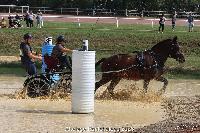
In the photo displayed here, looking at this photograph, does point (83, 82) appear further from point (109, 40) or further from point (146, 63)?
point (109, 40)

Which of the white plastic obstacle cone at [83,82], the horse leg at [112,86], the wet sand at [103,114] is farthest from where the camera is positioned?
the horse leg at [112,86]

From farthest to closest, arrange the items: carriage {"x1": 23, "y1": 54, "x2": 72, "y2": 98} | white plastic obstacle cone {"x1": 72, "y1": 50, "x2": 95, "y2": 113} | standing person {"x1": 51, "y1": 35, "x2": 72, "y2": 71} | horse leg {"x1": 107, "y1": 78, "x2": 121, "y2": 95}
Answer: horse leg {"x1": 107, "y1": 78, "x2": 121, "y2": 95}
standing person {"x1": 51, "y1": 35, "x2": 72, "y2": 71}
carriage {"x1": 23, "y1": 54, "x2": 72, "y2": 98}
white plastic obstacle cone {"x1": 72, "y1": 50, "x2": 95, "y2": 113}

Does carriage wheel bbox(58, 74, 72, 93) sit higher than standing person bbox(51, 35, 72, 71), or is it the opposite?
standing person bbox(51, 35, 72, 71)

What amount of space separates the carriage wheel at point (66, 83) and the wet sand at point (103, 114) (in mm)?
568

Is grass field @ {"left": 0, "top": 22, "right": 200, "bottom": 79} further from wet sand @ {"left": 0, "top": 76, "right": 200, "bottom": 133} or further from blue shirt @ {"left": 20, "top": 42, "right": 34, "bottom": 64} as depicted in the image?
wet sand @ {"left": 0, "top": 76, "right": 200, "bottom": 133}

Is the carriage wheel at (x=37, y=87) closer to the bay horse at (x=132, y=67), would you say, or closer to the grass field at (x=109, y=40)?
the bay horse at (x=132, y=67)

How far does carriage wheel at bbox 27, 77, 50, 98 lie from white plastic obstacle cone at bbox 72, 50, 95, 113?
307 cm

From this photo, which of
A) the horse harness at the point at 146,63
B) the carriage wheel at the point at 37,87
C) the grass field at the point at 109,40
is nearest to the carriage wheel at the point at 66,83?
the carriage wheel at the point at 37,87

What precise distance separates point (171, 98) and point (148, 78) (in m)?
0.96

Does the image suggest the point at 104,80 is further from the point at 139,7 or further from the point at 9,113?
the point at 139,7

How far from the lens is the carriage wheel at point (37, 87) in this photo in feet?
61.2

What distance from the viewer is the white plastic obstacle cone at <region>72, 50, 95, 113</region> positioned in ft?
51.1

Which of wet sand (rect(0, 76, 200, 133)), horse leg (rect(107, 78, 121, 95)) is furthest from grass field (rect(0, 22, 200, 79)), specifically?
wet sand (rect(0, 76, 200, 133))

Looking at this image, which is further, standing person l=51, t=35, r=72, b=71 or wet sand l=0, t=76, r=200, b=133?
standing person l=51, t=35, r=72, b=71
